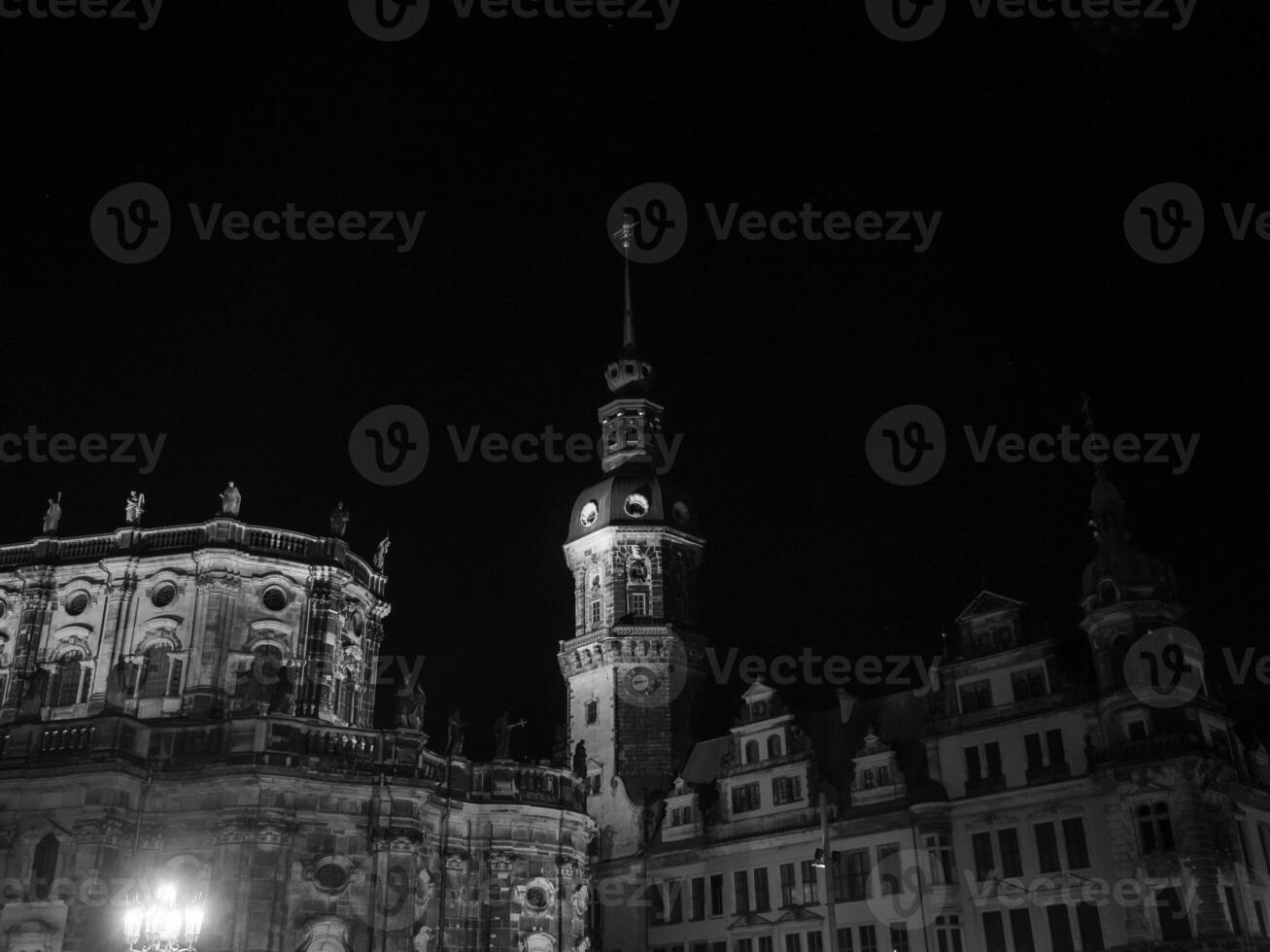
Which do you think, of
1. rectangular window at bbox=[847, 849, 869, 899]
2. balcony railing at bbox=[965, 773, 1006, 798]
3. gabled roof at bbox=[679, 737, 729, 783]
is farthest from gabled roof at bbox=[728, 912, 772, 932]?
balcony railing at bbox=[965, 773, 1006, 798]

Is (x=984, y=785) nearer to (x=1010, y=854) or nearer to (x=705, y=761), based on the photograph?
(x=1010, y=854)

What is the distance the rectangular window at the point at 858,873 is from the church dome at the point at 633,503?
2010 centimetres

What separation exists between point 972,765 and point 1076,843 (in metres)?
5.18

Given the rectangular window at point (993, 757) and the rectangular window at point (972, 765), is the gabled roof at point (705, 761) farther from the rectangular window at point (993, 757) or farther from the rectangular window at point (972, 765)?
the rectangular window at point (993, 757)

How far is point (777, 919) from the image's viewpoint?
52969 millimetres

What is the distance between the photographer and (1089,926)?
4481 cm

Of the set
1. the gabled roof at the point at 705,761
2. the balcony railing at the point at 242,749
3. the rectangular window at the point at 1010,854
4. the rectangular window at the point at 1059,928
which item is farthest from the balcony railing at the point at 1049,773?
the balcony railing at the point at 242,749

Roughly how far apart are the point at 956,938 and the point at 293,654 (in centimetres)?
2827

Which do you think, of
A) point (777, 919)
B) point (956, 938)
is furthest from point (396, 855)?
point (956, 938)

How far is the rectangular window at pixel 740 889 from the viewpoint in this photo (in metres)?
54.9

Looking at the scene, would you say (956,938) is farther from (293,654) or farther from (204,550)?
(204,550)

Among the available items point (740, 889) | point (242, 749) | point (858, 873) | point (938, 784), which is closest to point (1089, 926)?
point (938, 784)

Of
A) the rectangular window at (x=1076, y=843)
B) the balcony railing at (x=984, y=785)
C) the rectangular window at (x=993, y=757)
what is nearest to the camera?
the rectangular window at (x=1076, y=843)

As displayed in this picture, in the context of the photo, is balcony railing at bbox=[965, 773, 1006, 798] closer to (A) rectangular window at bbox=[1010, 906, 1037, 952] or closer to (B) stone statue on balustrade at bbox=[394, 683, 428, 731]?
(A) rectangular window at bbox=[1010, 906, 1037, 952]
